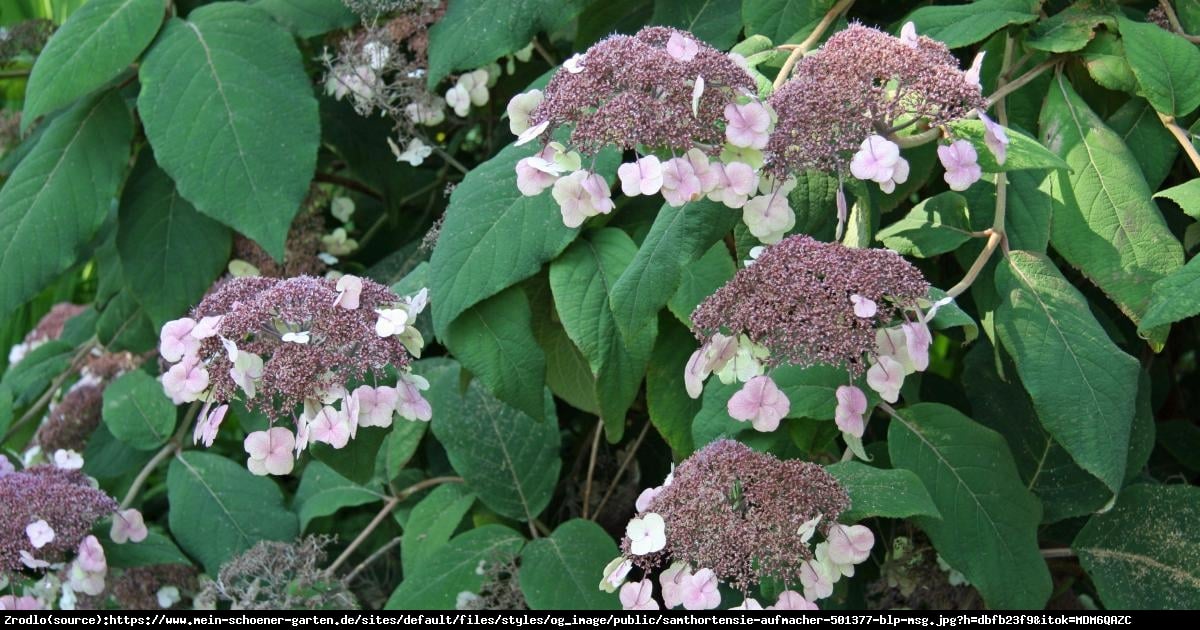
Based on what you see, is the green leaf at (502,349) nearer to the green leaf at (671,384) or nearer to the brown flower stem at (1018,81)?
the green leaf at (671,384)

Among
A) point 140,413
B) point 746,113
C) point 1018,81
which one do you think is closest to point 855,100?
point 746,113

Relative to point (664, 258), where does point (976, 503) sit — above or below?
below

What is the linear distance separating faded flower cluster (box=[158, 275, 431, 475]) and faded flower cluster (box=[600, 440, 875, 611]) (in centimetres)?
28

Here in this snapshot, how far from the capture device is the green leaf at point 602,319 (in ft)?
4.32

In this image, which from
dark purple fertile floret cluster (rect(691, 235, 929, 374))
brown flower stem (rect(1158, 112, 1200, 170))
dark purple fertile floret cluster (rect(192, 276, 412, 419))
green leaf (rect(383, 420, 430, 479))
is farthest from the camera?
green leaf (rect(383, 420, 430, 479))

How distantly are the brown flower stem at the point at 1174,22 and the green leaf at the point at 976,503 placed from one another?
52 centimetres

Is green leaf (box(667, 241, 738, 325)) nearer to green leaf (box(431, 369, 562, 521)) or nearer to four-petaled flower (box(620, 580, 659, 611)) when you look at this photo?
four-petaled flower (box(620, 580, 659, 611))

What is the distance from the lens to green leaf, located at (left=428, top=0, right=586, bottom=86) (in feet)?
5.20

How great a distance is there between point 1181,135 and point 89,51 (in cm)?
139

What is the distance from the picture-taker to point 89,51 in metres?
1.69

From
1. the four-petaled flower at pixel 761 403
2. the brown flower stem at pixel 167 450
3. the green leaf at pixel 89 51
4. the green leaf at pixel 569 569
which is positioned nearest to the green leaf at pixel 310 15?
the green leaf at pixel 89 51

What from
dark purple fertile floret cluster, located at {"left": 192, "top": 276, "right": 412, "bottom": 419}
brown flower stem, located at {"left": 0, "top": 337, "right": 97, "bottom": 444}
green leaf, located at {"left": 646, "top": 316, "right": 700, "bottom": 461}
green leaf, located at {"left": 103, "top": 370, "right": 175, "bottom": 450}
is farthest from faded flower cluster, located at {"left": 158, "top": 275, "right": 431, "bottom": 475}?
brown flower stem, located at {"left": 0, "top": 337, "right": 97, "bottom": 444}

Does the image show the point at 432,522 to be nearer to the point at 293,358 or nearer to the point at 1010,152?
the point at 293,358

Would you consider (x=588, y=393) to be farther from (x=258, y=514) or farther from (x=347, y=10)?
(x=347, y=10)
